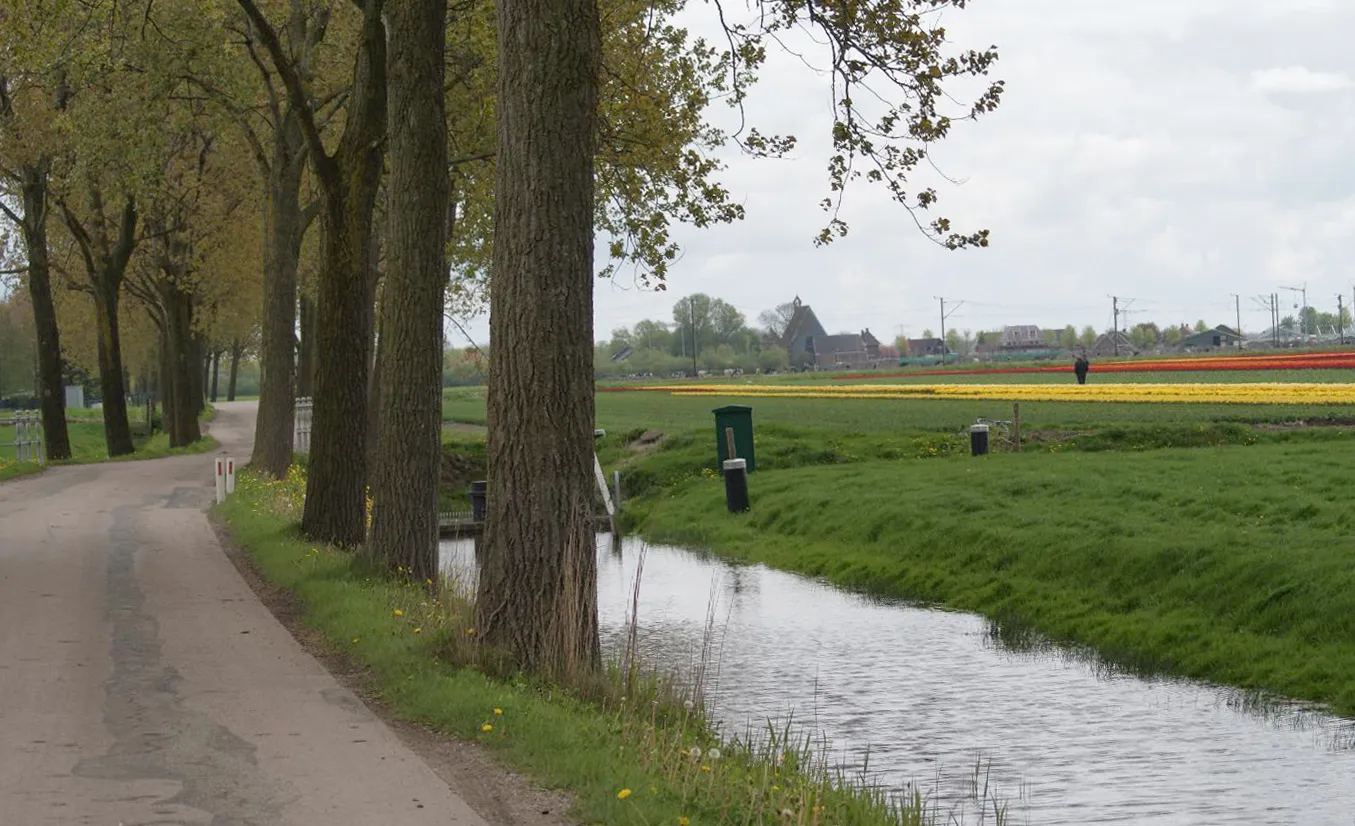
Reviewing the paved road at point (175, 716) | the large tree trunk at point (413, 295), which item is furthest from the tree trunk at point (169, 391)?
the large tree trunk at point (413, 295)

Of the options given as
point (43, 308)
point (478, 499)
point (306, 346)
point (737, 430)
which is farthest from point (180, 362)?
point (737, 430)

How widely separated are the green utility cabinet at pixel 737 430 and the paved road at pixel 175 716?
15.8 m

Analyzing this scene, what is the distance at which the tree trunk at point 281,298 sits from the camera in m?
29.4

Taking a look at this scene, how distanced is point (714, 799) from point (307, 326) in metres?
45.2

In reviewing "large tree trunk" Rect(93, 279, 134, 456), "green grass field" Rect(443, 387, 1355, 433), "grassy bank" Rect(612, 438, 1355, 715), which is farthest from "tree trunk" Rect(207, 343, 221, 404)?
"grassy bank" Rect(612, 438, 1355, 715)

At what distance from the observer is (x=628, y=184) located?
1789 centimetres

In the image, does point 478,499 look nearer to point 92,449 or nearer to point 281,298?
point 281,298

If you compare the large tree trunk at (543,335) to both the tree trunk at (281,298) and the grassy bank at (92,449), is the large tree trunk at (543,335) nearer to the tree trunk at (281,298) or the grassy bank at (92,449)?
the tree trunk at (281,298)

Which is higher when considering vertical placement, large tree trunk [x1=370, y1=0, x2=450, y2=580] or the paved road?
large tree trunk [x1=370, y1=0, x2=450, y2=580]

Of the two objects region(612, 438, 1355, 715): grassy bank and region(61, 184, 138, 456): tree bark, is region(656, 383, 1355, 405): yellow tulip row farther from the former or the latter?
region(61, 184, 138, 456): tree bark

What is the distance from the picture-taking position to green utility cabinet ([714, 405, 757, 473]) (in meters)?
34.2

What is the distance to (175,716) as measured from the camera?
10320 millimetres

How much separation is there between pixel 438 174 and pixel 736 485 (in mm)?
15638

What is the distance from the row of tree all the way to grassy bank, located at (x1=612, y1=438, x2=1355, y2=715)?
5525mm
